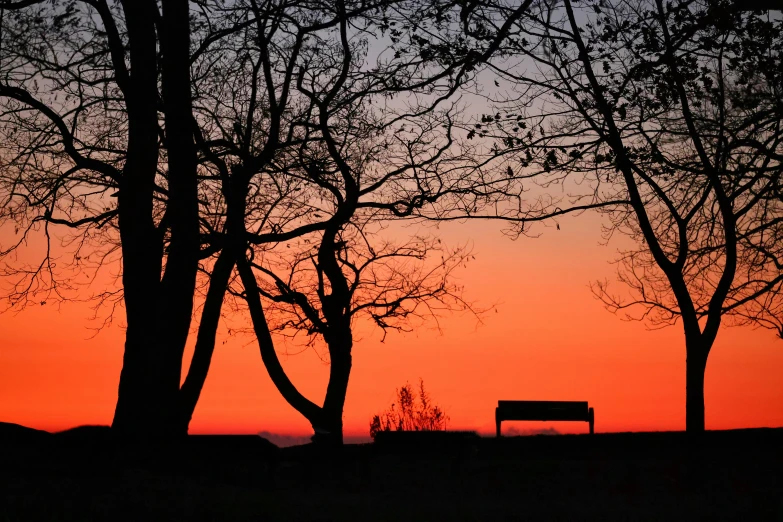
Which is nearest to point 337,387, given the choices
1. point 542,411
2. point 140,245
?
point 542,411

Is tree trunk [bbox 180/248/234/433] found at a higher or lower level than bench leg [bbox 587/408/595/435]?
higher

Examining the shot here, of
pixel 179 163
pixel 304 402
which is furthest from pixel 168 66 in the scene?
pixel 304 402

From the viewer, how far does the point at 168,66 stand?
14625mm

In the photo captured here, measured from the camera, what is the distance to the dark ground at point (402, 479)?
33.3 feet

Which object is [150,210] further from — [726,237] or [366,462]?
[726,237]

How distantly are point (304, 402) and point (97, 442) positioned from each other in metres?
9.69

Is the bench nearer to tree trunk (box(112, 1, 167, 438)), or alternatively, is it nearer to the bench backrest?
the bench backrest

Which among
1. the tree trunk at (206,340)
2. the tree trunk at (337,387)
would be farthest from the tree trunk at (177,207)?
the tree trunk at (337,387)

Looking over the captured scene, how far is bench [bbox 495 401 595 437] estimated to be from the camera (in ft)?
65.7

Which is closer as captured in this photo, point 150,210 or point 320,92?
point 150,210

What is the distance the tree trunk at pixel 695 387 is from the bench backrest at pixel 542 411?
3342 mm

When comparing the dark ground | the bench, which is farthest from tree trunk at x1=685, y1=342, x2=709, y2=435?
the bench

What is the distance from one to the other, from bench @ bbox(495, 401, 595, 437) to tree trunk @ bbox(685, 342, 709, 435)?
3280mm

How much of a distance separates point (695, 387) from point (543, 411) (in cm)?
393
